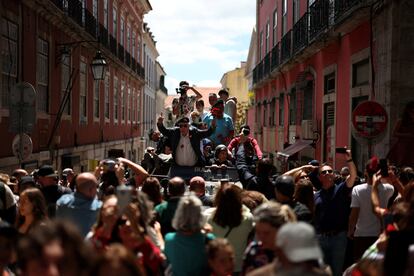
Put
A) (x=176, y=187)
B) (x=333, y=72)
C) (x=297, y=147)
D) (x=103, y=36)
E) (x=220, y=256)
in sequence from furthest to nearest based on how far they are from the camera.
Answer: (x=103, y=36) → (x=297, y=147) → (x=333, y=72) → (x=176, y=187) → (x=220, y=256)

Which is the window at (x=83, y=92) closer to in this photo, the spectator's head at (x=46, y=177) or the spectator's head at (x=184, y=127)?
the spectator's head at (x=184, y=127)

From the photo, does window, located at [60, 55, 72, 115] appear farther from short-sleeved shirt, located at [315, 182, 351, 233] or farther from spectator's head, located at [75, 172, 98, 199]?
spectator's head, located at [75, 172, 98, 199]

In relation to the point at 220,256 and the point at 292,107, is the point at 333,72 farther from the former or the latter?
the point at 220,256

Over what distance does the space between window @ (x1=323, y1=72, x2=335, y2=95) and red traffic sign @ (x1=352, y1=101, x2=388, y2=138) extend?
23.7ft

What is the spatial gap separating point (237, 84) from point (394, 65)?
2339 inches

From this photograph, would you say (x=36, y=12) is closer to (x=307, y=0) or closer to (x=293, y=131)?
(x=307, y=0)

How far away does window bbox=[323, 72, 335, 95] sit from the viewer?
1678 centimetres

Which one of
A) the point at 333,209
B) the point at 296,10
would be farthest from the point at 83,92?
the point at 333,209

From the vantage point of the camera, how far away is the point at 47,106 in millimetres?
16422

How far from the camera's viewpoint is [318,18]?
669 inches

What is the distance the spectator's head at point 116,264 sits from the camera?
9.84 ft

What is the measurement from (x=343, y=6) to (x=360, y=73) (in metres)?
1.60

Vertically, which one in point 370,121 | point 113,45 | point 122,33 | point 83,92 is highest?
point 122,33

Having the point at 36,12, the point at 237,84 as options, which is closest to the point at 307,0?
the point at 36,12
